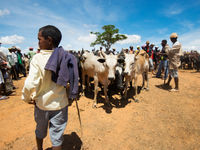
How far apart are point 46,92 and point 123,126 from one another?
2724mm

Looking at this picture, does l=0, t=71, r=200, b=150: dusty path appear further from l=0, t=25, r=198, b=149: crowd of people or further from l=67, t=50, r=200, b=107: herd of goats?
l=0, t=25, r=198, b=149: crowd of people

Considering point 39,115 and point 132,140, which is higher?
point 39,115

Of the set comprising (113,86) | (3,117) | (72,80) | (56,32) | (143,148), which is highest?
(56,32)

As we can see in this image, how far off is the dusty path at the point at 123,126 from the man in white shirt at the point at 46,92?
124 cm

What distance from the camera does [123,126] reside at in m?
3.40

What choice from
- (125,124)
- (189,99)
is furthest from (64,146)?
(189,99)

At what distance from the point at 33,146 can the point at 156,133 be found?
327 cm

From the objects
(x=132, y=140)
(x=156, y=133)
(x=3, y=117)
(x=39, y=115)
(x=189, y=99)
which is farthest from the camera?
(x=189, y=99)

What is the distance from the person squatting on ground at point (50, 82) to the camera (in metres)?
1.49

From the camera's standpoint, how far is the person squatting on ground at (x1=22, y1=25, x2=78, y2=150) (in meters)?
1.49

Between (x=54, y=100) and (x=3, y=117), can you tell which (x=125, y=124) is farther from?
(x=3, y=117)

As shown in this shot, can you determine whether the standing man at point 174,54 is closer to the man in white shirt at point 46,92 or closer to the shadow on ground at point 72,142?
the shadow on ground at point 72,142

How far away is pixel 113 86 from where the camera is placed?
6.66 meters

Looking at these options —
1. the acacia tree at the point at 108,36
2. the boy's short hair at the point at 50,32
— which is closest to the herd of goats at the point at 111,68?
the boy's short hair at the point at 50,32
